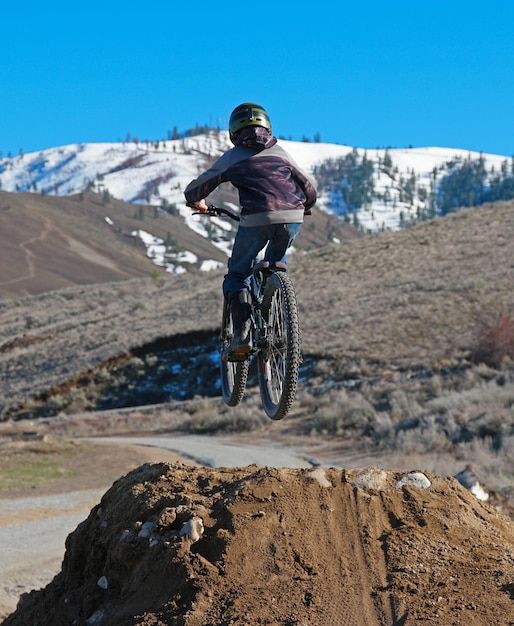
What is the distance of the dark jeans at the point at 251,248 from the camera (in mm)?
6320

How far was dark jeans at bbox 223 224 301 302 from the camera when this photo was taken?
632 cm

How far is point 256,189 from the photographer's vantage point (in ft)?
20.5

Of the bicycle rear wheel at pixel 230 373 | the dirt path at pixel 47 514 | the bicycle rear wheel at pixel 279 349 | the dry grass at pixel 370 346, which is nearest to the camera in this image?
the bicycle rear wheel at pixel 279 349

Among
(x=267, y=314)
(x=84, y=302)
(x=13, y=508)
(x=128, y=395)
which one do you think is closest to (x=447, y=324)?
(x=128, y=395)

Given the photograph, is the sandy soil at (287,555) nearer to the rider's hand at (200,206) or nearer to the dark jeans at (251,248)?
the dark jeans at (251,248)

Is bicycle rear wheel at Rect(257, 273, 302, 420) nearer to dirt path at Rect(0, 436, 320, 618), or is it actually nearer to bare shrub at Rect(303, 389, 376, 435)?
dirt path at Rect(0, 436, 320, 618)

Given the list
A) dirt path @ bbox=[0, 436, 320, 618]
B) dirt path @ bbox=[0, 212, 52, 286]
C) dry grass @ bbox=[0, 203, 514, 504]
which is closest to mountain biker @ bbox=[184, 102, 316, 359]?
dirt path @ bbox=[0, 436, 320, 618]

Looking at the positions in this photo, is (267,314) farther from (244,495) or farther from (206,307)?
(206,307)

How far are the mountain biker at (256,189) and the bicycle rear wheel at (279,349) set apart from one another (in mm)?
185

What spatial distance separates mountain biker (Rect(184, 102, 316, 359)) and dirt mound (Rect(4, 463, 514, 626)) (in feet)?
4.10

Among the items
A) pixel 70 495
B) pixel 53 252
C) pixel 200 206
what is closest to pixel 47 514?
pixel 70 495

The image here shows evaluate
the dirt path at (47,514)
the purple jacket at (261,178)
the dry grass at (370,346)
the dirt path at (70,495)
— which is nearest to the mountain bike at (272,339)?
the purple jacket at (261,178)

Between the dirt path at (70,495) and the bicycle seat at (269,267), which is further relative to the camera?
the dirt path at (70,495)

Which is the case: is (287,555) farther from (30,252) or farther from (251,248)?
(30,252)
